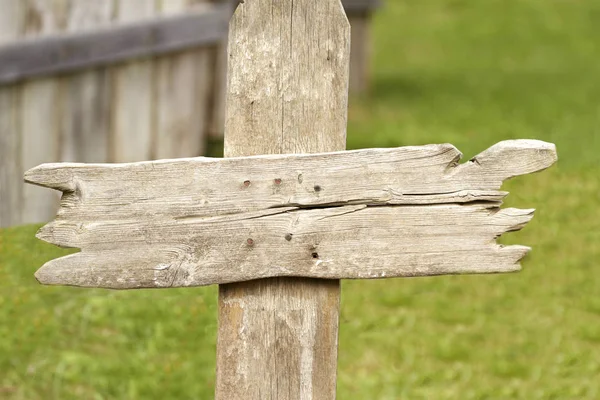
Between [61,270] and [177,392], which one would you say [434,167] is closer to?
[61,270]

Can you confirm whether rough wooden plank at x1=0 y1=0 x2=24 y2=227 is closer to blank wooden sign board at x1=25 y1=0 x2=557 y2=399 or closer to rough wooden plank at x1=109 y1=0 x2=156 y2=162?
rough wooden plank at x1=109 y1=0 x2=156 y2=162

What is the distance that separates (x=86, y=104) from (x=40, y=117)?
1.15 ft

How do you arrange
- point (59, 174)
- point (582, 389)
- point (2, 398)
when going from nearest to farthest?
point (59, 174)
point (2, 398)
point (582, 389)

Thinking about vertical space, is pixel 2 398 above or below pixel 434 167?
below

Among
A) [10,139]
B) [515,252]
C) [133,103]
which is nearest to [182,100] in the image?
[133,103]

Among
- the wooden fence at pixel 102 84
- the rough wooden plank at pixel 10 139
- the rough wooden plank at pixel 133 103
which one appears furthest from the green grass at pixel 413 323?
the rough wooden plank at pixel 133 103

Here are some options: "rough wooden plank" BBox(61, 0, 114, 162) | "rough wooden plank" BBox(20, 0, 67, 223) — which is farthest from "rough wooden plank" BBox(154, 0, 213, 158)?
"rough wooden plank" BBox(20, 0, 67, 223)

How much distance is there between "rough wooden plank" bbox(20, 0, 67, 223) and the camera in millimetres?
5082

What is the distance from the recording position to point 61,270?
7.96 feet

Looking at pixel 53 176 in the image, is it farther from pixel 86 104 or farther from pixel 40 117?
pixel 86 104

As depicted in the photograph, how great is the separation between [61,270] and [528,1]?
1325 centimetres

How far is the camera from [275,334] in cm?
251

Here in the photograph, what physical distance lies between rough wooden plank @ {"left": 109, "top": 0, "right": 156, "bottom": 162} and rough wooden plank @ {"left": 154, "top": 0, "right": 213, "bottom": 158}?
0.09 meters

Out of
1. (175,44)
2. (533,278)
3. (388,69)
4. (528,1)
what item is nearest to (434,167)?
(533,278)
